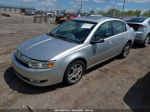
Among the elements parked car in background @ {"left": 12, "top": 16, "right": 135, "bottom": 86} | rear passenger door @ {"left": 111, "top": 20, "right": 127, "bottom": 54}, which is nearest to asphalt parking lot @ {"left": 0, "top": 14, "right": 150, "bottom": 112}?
parked car in background @ {"left": 12, "top": 16, "right": 135, "bottom": 86}

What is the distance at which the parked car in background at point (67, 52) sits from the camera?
2.58 metres

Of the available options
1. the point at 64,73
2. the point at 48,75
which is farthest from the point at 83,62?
the point at 48,75

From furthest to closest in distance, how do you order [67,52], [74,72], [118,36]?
[118,36], [74,72], [67,52]

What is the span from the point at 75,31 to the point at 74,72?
1.15 metres

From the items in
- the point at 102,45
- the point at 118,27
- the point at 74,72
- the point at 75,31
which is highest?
the point at 118,27

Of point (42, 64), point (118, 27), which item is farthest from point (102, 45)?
point (42, 64)

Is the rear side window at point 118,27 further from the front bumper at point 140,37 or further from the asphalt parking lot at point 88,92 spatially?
the front bumper at point 140,37

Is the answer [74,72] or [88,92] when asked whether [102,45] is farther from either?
[88,92]

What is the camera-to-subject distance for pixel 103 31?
360cm

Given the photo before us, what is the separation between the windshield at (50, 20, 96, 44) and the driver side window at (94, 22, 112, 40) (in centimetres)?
21

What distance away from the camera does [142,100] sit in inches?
108

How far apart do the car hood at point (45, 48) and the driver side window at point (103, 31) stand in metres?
0.77

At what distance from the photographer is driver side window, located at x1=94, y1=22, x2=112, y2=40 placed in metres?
3.37

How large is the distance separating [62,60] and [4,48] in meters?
3.92
